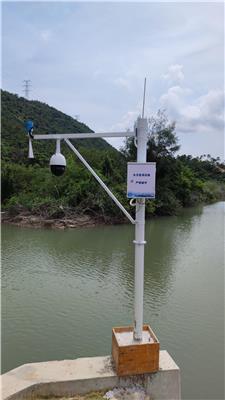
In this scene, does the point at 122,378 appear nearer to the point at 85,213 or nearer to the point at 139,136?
the point at 139,136

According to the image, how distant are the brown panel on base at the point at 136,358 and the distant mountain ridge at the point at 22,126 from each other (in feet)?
60.2

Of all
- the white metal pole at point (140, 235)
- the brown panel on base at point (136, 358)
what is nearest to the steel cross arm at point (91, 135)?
the white metal pole at point (140, 235)

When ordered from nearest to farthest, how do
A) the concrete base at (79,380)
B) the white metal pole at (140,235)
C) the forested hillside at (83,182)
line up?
1. the concrete base at (79,380)
2. the white metal pole at (140,235)
3. the forested hillside at (83,182)

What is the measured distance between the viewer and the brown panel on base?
10.3 feet

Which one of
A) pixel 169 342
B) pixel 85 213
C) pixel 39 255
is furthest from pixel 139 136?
pixel 85 213

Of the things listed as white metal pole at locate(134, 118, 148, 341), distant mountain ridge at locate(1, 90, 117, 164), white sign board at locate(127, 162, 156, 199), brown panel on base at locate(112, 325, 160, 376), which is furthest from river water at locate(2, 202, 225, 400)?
distant mountain ridge at locate(1, 90, 117, 164)

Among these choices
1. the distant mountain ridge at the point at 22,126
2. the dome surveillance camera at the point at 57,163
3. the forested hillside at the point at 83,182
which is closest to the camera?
the dome surveillance camera at the point at 57,163

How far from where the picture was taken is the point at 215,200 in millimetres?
34125

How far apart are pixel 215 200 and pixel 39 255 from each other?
26.7m

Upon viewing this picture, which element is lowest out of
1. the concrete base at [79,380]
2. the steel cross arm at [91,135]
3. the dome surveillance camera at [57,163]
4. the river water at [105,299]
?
the river water at [105,299]

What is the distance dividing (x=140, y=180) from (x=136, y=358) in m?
1.54

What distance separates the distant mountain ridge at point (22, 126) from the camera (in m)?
26.0

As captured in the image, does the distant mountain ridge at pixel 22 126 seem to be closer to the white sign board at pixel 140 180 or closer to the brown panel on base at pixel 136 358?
the white sign board at pixel 140 180

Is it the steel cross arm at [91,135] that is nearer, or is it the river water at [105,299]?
the steel cross arm at [91,135]
